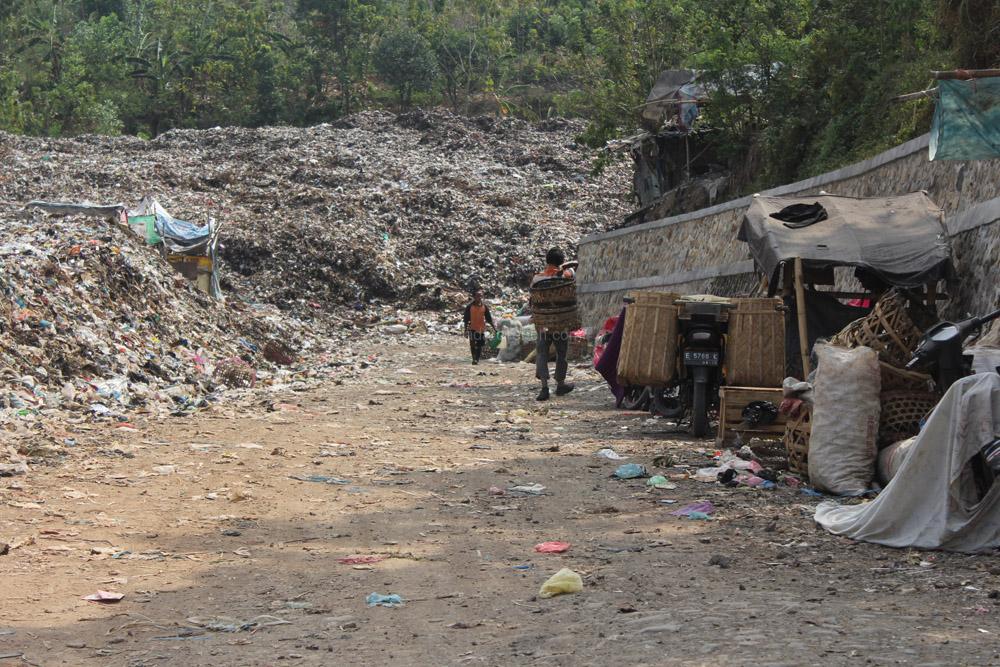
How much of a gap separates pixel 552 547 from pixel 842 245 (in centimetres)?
490

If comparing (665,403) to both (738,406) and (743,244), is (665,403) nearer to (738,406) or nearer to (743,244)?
(738,406)

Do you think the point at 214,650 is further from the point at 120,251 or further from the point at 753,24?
the point at 753,24

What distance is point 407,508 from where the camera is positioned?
20.2ft

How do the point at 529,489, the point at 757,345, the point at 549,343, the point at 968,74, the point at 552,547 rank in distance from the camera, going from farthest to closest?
the point at 549,343 → the point at 757,345 → the point at 968,74 → the point at 529,489 → the point at 552,547

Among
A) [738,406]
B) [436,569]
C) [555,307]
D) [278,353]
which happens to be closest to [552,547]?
[436,569]

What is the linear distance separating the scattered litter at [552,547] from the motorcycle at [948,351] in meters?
2.15

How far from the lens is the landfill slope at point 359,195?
2695 centimetres

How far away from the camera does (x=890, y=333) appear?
256 inches

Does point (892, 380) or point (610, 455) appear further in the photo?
point (610, 455)

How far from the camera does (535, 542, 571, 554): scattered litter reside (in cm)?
510

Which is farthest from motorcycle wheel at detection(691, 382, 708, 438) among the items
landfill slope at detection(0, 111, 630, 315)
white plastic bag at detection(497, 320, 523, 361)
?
landfill slope at detection(0, 111, 630, 315)

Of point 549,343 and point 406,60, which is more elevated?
point 406,60

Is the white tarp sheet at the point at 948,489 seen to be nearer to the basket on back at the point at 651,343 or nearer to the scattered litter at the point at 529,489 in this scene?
the scattered litter at the point at 529,489

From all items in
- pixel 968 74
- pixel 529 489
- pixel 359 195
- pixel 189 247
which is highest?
pixel 359 195
